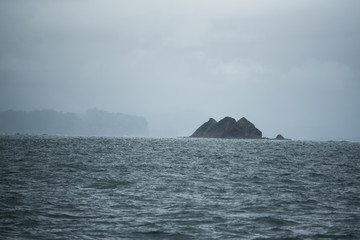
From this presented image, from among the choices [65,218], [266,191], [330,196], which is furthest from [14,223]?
[330,196]

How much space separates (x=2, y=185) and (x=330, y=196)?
2404cm

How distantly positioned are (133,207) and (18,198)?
→ 741cm

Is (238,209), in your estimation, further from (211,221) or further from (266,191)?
(266,191)

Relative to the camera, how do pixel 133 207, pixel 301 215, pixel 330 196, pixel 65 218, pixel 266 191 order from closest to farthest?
pixel 65 218
pixel 301 215
pixel 133 207
pixel 330 196
pixel 266 191

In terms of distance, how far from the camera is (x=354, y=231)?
664 inches

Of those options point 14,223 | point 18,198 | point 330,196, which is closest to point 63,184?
point 18,198

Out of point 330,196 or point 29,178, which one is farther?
point 29,178

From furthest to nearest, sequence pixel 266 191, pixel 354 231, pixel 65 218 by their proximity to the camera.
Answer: pixel 266 191 → pixel 65 218 → pixel 354 231

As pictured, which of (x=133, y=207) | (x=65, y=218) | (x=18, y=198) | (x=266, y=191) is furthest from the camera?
(x=266, y=191)

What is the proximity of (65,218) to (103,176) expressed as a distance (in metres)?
17.3

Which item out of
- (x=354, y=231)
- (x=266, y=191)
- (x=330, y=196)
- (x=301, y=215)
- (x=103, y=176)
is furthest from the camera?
(x=103, y=176)

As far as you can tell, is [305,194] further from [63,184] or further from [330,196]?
[63,184]

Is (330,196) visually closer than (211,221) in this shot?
No

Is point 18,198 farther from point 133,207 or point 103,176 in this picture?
point 103,176
